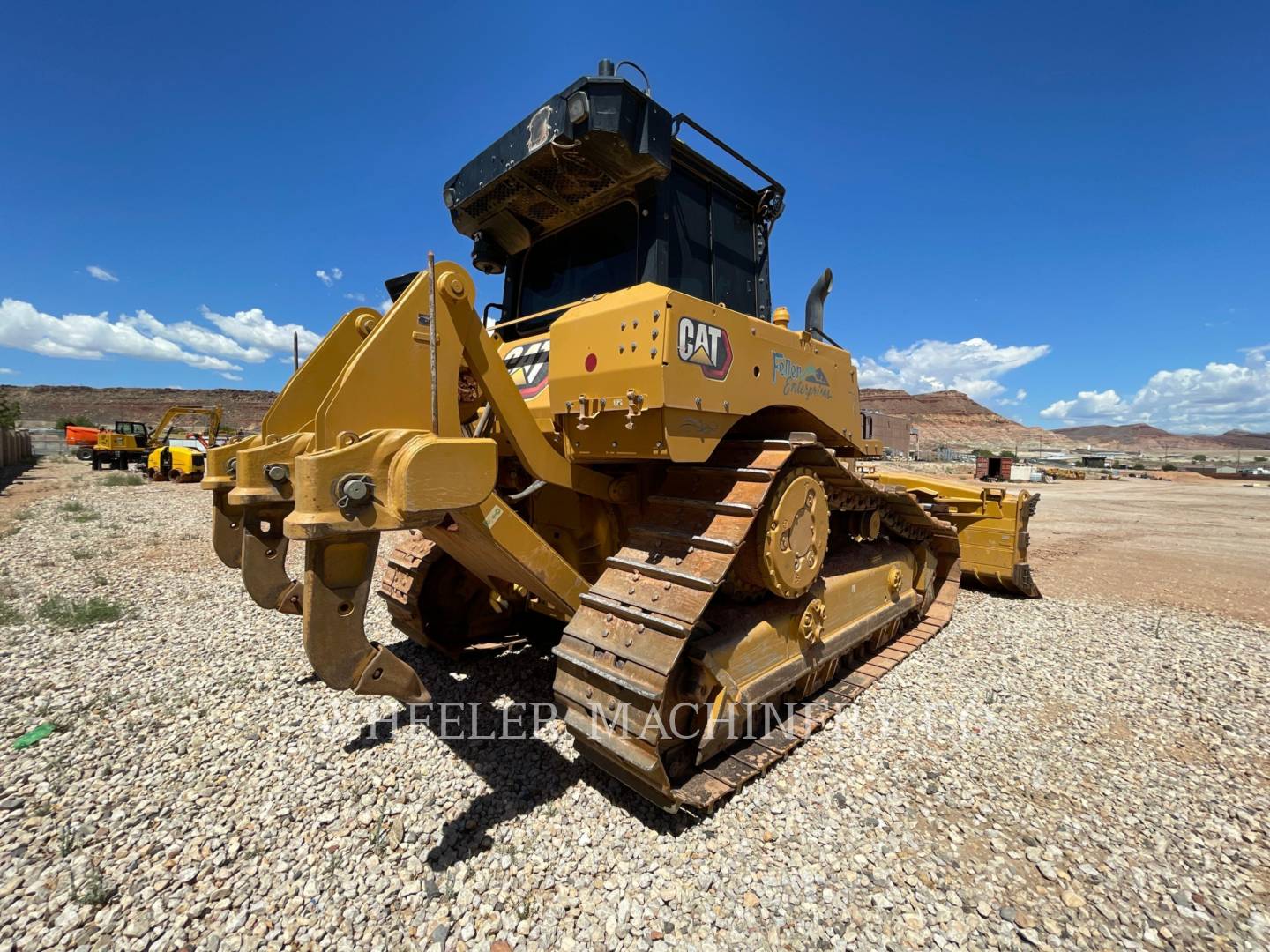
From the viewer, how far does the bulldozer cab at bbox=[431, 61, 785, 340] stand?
3127 mm

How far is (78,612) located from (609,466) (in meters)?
5.86

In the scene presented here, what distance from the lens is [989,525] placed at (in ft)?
22.2

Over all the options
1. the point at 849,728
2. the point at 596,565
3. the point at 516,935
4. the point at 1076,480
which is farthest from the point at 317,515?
the point at 1076,480

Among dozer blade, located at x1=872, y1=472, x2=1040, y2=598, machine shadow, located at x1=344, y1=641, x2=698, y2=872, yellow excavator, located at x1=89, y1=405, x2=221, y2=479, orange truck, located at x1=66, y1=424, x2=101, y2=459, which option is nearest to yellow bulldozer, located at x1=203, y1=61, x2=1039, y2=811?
machine shadow, located at x1=344, y1=641, x2=698, y2=872

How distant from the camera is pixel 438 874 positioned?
2.48 meters

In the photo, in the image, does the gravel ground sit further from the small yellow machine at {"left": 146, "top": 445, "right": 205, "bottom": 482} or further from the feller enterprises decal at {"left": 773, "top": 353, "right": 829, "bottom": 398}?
the small yellow machine at {"left": 146, "top": 445, "right": 205, "bottom": 482}

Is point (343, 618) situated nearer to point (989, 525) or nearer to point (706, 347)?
point (706, 347)

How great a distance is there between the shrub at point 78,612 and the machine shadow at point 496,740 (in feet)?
10.5

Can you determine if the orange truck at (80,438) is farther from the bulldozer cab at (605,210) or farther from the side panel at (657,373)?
the side panel at (657,373)

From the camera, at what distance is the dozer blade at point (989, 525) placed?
6.58 m

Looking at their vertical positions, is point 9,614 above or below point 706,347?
below

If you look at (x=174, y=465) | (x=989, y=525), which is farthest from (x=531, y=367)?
(x=174, y=465)

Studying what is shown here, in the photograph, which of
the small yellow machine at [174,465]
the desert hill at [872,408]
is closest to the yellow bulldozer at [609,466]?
the small yellow machine at [174,465]

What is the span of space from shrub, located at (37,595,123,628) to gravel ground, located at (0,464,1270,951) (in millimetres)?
849
